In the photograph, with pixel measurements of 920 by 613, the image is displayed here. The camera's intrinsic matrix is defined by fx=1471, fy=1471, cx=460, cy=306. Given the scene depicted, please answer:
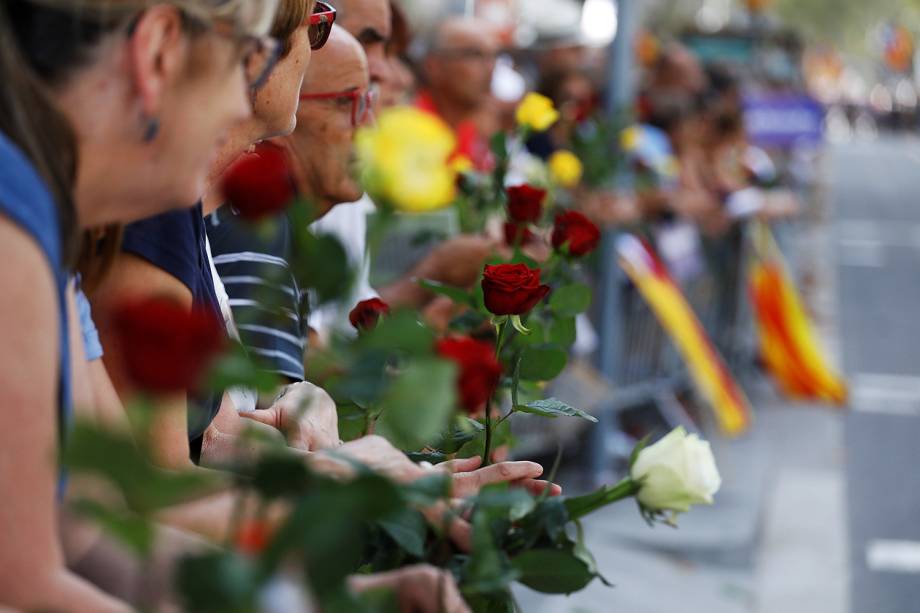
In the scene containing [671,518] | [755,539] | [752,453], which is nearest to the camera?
[671,518]

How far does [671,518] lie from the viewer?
1867 millimetres

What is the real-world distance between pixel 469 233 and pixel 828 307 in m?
9.84

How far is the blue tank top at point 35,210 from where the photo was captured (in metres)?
1.25

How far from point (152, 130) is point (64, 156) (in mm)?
82

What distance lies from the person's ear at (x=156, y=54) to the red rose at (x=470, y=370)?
0.35 meters

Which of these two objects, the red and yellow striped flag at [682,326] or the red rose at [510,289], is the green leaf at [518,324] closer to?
the red rose at [510,289]

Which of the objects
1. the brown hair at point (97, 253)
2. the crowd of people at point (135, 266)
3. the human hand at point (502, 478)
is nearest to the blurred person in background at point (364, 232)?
the crowd of people at point (135, 266)

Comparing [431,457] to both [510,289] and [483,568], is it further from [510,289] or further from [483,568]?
[483,568]

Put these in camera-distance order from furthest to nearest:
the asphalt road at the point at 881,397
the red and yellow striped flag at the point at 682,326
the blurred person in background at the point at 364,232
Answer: the red and yellow striped flag at the point at 682,326
the asphalt road at the point at 881,397
the blurred person in background at the point at 364,232

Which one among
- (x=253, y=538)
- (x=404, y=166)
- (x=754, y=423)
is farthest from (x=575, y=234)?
(x=754, y=423)

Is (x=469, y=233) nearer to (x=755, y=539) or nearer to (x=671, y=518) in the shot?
(x=671, y=518)

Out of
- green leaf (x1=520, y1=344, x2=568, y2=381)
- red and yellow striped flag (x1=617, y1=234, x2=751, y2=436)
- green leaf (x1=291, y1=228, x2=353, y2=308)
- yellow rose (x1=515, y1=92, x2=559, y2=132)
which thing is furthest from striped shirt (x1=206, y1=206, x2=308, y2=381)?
red and yellow striped flag (x1=617, y1=234, x2=751, y2=436)

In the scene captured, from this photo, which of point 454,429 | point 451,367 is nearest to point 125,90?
point 451,367

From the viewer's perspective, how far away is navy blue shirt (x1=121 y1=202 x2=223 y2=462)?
6.03ft
